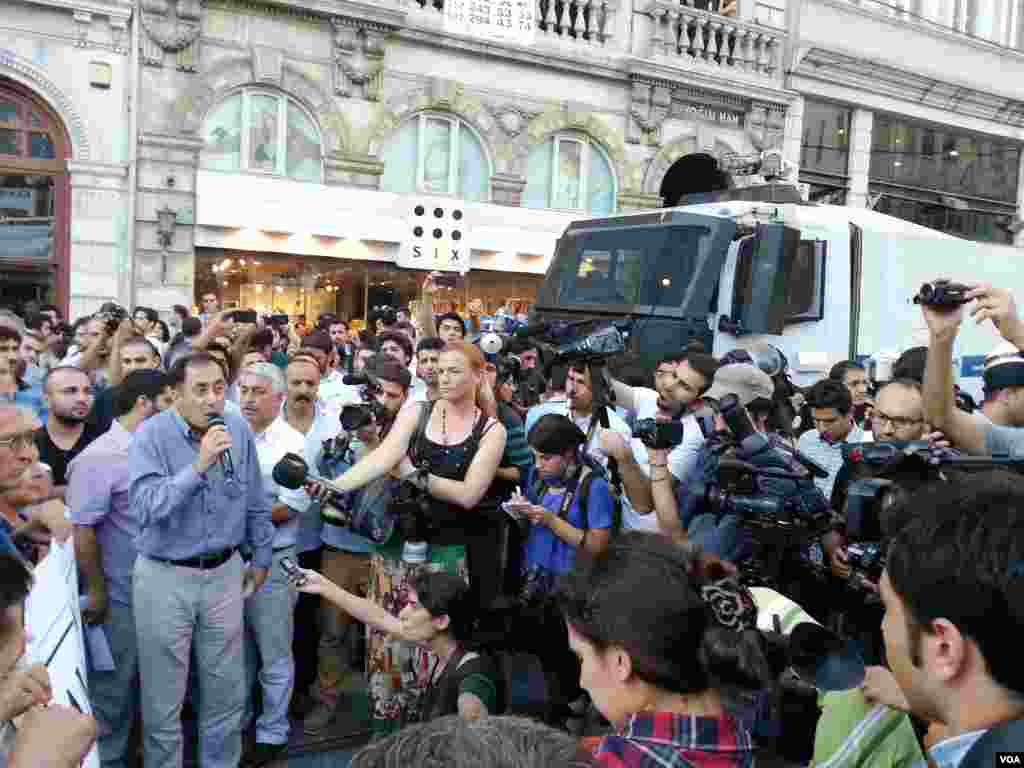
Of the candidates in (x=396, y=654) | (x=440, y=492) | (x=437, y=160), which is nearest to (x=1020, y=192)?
(x=437, y=160)

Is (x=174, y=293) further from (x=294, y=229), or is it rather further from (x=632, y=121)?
(x=632, y=121)

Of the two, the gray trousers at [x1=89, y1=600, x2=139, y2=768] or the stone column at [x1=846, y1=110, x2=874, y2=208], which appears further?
the stone column at [x1=846, y1=110, x2=874, y2=208]

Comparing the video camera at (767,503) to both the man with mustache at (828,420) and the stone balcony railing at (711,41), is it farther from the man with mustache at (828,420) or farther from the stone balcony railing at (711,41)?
the stone balcony railing at (711,41)

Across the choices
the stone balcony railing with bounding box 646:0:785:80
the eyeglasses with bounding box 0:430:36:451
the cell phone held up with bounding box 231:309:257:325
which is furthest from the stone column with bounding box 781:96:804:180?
the eyeglasses with bounding box 0:430:36:451

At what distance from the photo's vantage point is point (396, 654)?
383 centimetres

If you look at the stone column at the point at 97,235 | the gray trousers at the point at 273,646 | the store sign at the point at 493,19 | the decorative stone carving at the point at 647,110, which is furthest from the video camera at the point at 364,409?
the decorative stone carving at the point at 647,110

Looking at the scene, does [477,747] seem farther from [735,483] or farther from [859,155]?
[859,155]

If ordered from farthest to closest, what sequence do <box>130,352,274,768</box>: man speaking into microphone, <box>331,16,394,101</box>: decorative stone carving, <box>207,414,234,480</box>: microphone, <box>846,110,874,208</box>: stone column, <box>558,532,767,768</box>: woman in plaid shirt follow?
<box>846,110,874,208</box>: stone column → <box>331,16,394,101</box>: decorative stone carving → <box>207,414,234,480</box>: microphone → <box>130,352,274,768</box>: man speaking into microphone → <box>558,532,767,768</box>: woman in plaid shirt

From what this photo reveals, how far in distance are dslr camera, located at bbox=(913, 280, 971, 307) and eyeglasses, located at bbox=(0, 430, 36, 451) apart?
3.17 m

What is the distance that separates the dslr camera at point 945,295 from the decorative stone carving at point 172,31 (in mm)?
13335

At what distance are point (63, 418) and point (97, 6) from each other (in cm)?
1061

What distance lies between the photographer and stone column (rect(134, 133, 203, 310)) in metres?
13.5

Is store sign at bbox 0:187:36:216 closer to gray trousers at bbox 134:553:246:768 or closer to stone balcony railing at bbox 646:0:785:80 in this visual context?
stone balcony railing at bbox 646:0:785:80

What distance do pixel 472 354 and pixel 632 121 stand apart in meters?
14.2
